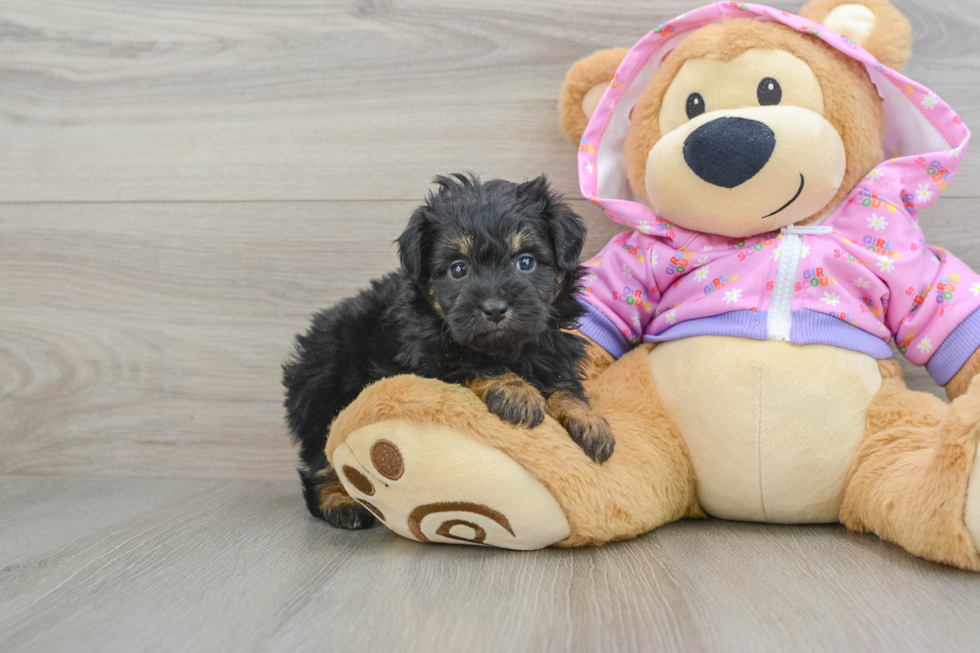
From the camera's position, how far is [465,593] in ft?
3.92

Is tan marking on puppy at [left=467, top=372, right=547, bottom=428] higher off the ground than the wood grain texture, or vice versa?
tan marking on puppy at [left=467, top=372, right=547, bottom=428]

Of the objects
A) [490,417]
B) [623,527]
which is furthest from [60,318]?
[623,527]

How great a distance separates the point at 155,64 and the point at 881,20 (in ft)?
6.74

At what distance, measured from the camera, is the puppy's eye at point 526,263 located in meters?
1.43

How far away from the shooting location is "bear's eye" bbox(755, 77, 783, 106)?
1.57m

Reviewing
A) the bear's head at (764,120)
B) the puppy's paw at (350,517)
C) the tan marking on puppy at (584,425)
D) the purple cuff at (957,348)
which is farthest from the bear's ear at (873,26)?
the puppy's paw at (350,517)

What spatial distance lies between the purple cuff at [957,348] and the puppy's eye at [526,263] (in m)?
0.98

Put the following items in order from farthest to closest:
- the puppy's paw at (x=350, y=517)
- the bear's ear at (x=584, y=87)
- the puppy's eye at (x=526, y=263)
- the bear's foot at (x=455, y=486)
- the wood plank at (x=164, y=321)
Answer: the wood plank at (x=164, y=321), the bear's ear at (x=584, y=87), the puppy's paw at (x=350, y=517), the puppy's eye at (x=526, y=263), the bear's foot at (x=455, y=486)

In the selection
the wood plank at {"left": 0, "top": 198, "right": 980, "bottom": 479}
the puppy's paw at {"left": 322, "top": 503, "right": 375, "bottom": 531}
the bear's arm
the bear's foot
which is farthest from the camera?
the wood plank at {"left": 0, "top": 198, "right": 980, "bottom": 479}

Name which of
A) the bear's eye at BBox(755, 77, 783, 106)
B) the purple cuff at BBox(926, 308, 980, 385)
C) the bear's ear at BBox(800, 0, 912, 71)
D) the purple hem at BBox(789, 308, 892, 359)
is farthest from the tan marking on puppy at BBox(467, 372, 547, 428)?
the bear's ear at BBox(800, 0, 912, 71)

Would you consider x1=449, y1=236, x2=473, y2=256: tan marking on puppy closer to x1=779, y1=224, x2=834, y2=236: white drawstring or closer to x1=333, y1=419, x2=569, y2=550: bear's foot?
x1=333, y1=419, x2=569, y2=550: bear's foot

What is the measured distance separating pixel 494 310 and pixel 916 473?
0.86 metres

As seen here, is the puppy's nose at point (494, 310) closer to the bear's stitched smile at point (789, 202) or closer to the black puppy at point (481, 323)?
the black puppy at point (481, 323)

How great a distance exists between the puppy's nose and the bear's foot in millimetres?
233
